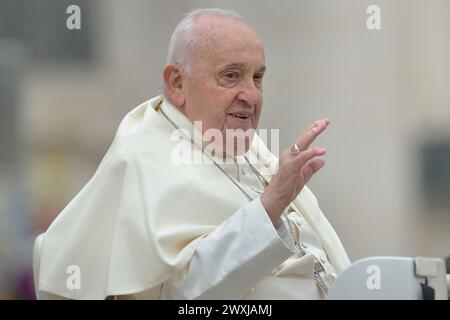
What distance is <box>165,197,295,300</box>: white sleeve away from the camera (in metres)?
3.53

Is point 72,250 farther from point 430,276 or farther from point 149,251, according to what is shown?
point 430,276

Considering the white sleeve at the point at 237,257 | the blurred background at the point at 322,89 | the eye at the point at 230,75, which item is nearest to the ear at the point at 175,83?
the eye at the point at 230,75

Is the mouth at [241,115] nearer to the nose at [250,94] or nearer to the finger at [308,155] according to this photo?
the nose at [250,94]

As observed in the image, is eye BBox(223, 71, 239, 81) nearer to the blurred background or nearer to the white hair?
the white hair

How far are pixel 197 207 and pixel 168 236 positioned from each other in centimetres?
19

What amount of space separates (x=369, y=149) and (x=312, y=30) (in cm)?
200

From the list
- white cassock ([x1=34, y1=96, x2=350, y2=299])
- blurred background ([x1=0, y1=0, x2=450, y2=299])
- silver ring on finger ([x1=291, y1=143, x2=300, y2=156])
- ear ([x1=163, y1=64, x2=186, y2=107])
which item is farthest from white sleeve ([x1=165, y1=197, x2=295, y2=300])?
blurred background ([x1=0, y1=0, x2=450, y2=299])

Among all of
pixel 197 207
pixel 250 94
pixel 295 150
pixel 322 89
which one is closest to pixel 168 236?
pixel 197 207

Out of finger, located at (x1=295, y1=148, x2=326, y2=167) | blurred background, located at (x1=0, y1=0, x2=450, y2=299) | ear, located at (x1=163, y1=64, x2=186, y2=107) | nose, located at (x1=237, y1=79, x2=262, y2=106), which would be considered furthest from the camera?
blurred background, located at (x1=0, y1=0, x2=450, y2=299)

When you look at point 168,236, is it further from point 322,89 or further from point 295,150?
point 322,89

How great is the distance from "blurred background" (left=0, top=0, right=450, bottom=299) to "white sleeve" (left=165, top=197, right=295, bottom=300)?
39.9 feet

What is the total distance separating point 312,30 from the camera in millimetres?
17328

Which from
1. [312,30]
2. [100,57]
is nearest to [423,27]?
[312,30]

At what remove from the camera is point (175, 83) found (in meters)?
4.07
